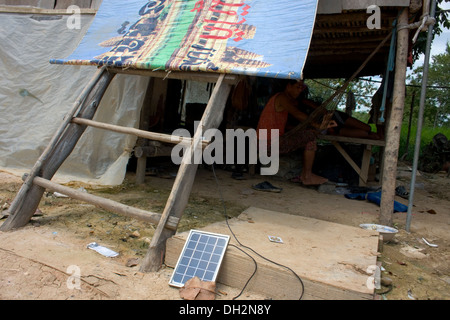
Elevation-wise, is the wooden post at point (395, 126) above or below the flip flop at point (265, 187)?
above

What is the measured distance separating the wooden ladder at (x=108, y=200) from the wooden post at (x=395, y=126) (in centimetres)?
172

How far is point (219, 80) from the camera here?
2.94 meters

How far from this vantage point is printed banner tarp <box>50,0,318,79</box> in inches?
117

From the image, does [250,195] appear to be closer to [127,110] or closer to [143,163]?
[143,163]

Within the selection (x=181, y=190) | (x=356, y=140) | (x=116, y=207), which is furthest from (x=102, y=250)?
(x=356, y=140)

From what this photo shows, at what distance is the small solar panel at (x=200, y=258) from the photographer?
218cm

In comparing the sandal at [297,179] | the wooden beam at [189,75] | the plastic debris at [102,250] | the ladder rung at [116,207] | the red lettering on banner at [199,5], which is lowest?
the plastic debris at [102,250]

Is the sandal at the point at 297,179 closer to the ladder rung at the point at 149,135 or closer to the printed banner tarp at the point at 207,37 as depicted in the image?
the printed banner tarp at the point at 207,37

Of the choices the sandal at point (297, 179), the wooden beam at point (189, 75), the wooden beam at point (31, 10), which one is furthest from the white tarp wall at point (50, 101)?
the sandal at point (297, 179)

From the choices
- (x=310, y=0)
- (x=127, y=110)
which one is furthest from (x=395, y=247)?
(x=127, y=110)

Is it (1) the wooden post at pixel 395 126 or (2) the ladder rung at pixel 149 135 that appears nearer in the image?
(2) the ladder rung at pixel 149 135

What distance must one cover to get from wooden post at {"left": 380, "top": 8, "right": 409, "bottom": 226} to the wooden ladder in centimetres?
172

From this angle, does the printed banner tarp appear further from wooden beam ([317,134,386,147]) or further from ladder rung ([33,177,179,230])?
wooden beam ([317,134,386,147])

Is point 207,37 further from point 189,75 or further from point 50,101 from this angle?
point 50,101
